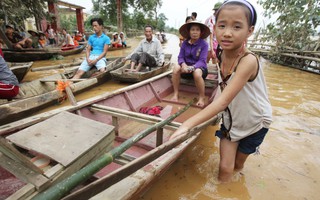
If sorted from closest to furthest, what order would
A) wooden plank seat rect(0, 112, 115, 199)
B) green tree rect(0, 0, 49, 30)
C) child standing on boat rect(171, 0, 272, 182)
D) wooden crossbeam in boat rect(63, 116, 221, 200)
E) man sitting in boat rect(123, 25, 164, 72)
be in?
wooden crossbeam in boat rect(63, 116, 221, 200), wooden plank seat rect(0, 112, 115, 199), child standing on boat rect(171, 0, 272, 182), man sitting in boat rect(123, 25, 164, 72), green tree rect(0, 0, 49, 30)

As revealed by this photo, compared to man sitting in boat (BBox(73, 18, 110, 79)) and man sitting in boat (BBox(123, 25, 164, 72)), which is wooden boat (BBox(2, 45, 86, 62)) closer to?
man sitting in boat (BBox(73, 18, 110, 79))

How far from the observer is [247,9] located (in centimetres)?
133

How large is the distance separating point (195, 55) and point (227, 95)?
2599mm

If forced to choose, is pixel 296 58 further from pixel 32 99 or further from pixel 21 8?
pixel 21 8

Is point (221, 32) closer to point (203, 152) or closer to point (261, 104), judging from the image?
point (261, 104)

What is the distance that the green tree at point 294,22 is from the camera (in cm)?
854

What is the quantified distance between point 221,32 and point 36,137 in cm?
161

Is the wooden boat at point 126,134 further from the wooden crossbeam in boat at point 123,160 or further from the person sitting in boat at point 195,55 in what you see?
the person sitting in boat at point 195,55

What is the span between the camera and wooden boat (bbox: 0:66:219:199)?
0.98 meters

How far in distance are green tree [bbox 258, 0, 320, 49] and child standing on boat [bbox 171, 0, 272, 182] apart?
9083 mm

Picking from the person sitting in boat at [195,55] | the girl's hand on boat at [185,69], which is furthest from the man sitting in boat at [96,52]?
the girl's hand on boat at [185,69]

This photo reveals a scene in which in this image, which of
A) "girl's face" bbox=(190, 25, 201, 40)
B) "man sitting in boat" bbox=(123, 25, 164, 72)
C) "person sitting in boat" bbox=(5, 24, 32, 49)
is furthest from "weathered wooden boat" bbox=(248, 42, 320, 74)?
"person sitting in boat" bbox=(5, 24, 32, 49)

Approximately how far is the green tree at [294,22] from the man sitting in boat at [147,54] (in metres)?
7.15

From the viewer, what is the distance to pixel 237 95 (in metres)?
1.71
